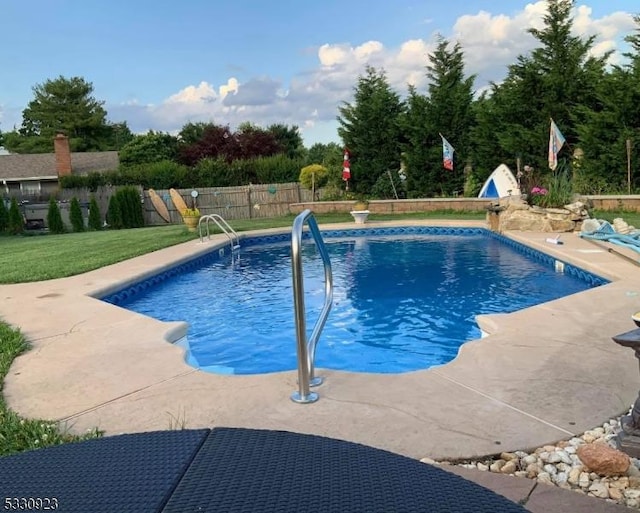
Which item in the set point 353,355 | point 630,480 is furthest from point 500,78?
point 630,480

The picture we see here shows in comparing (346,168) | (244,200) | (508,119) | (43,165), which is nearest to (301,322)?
(508,119)

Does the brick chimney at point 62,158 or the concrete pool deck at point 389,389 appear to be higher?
the brick chimney at point 62,158

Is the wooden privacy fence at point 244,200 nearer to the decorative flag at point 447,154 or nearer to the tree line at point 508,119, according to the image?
the tree line at point 508,119

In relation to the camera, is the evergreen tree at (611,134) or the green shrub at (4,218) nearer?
the evergreen tree at (611,134)

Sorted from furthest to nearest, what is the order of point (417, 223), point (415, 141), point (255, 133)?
point (255, 133) → point (415, 141) → point (417, 223)

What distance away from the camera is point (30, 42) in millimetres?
19203

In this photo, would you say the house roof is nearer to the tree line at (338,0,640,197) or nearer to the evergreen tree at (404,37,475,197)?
the tree line at (338,0,640,197)

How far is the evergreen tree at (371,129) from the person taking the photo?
18938 millimetres

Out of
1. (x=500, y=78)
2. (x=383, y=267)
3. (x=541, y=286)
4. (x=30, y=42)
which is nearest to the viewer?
(x=541, y=286)

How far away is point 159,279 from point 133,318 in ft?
11.1

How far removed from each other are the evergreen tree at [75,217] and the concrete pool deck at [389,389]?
43.2 ft

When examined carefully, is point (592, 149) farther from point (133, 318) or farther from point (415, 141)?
point (133, 318)

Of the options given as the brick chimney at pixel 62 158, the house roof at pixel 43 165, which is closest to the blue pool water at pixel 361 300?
the brick chimney at pixel 62 158

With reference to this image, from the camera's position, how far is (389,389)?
3.18 metres
